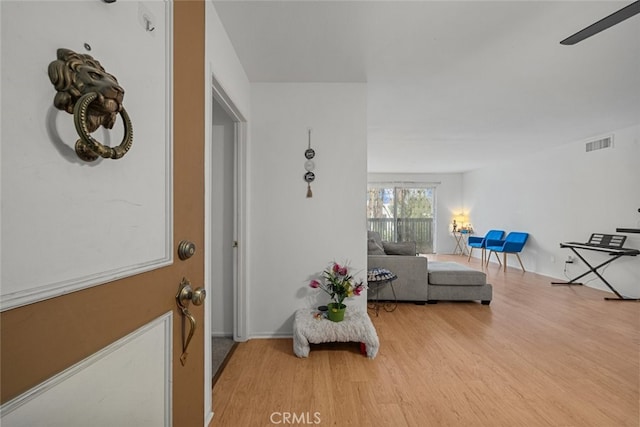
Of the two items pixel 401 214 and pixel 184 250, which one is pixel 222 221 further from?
pixel 401 214

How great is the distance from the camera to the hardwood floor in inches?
66.7

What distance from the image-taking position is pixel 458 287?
3855 mm

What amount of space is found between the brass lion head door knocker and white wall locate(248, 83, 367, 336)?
2.11 meters

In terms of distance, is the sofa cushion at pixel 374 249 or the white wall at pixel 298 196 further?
the sofa cushion at pixel 374 249

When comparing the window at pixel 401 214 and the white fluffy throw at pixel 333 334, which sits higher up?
the window at pixel 401 214

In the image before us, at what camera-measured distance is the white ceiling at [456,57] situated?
180 centimetres

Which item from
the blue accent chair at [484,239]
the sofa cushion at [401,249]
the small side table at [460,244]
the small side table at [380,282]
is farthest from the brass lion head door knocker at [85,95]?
the small side table at [460,244]

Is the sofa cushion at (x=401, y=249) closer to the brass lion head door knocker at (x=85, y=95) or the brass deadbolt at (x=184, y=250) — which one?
the brass deadbolt at (x=184, y=250)

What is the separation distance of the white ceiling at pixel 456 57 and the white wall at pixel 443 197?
4.71 m

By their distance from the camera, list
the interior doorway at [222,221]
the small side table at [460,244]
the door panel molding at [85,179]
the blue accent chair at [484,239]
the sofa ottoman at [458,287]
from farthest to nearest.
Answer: the small side table at [460,244]
the blue accent chair at [484,239]
the sofa ottoman at [458,287]
the interior doorway at [222,221]
the door panel molding at [85,179]

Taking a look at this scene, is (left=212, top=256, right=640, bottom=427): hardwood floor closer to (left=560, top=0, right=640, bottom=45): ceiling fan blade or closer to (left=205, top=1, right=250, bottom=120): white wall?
(left=205, top=1, right=250, bottom=120): white wall

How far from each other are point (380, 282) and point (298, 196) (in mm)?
1779

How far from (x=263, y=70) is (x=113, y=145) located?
2128 millimetres

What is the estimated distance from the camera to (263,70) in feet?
8.27
